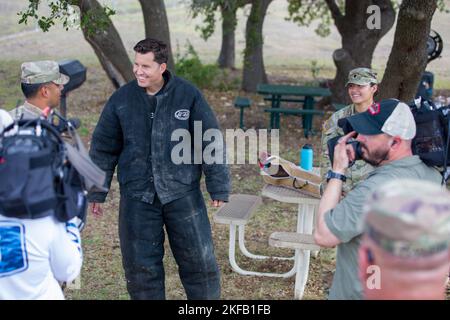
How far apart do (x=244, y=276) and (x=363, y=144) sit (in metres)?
2.69

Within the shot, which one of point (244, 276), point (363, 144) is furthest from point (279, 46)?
point (363, 144)

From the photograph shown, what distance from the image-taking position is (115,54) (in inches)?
352

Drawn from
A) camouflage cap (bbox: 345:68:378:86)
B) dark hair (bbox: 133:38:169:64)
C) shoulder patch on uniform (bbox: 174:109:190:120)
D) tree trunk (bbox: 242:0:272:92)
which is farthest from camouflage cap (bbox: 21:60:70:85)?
tree trunk (bbox: 242:0:272:92)

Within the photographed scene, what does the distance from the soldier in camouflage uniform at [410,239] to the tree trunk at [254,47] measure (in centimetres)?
1219

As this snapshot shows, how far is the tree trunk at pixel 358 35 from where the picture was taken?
11766 mm

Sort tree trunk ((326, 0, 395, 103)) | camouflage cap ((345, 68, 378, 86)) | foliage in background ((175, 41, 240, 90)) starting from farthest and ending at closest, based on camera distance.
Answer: foliage in background ((175, 41, 240, 90))
tree trunk ((326, 0, 395, 103))
camouflage cap ((345, 68, 378, 86))

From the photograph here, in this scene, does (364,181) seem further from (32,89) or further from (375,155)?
(32,89)

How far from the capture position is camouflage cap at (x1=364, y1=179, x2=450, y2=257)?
1.49 m

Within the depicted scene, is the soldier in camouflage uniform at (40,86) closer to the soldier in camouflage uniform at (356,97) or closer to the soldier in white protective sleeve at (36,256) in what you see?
the soldier in white protective sleeve at (36,256)

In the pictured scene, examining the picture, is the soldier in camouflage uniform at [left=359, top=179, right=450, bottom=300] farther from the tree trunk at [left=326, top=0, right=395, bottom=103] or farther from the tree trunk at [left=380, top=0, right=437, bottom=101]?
the tree trunk at [left=326, top=0, right=395, bottom=103]

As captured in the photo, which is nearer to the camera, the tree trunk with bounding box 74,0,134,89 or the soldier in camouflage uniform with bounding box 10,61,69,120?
the soldier in camouflage uniform with bounding box 10,61,69,120

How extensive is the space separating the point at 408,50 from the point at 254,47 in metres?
8.39

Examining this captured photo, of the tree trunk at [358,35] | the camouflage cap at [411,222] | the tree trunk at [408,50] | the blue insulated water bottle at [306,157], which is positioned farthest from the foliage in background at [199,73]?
the camouflage cap at [411,222]

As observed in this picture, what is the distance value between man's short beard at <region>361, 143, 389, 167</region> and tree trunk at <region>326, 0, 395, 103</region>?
9.11m
